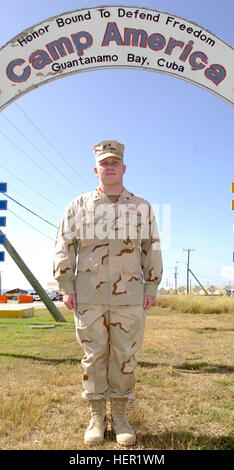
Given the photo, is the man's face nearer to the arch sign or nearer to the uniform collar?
the uniform collar

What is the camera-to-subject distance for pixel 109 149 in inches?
115

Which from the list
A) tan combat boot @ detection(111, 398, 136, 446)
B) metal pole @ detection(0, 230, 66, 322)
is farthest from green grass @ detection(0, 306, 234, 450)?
metal pole @ detection(0, 230, 66, 322)

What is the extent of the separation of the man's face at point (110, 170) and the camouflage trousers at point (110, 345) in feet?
3.20

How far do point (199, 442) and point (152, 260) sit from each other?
4.43 ft

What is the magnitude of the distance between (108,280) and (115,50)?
107 inches

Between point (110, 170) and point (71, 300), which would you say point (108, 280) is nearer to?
point (71, 300)

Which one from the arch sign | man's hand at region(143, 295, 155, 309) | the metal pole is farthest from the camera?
the metal pole

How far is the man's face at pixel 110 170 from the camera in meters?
2.90

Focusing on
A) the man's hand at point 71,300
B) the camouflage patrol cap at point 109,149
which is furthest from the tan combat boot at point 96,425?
the camouflage patrol cap at point 109,149

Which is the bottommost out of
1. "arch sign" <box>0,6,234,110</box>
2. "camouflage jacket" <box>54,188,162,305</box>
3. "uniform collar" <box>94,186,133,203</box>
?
"camouflage jacket" <box>54,188,162,305</box>

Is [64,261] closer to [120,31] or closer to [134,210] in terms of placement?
[134,210]

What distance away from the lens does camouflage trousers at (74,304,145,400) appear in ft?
8.91

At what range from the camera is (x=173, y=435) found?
9.16 feet
